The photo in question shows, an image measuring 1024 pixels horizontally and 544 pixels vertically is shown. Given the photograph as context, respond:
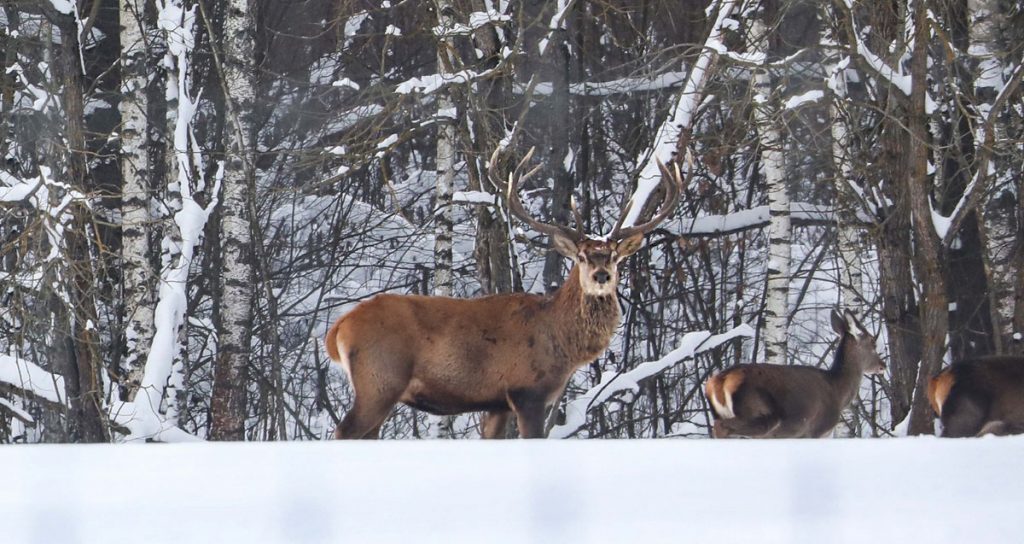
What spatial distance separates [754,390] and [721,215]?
641cm

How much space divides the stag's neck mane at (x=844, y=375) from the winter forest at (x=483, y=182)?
797mm

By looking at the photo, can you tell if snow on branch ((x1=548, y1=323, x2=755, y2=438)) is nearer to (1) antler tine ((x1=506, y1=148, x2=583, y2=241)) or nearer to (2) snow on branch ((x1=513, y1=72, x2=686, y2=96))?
(1) antler tine ((x1=506, y1=148, x2=583, y2=241))

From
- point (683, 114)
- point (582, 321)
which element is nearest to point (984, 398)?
point (582, 321)

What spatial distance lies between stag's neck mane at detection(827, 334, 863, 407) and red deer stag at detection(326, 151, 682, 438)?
144cm

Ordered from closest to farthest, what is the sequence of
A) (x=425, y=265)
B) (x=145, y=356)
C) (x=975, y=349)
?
(x=145, y=356), (x=975, y=349), (x=425, y=265)

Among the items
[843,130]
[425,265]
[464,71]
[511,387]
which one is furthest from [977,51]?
[425,265]

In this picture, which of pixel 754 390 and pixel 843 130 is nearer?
pixel 754 390

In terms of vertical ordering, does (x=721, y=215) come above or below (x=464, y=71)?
below

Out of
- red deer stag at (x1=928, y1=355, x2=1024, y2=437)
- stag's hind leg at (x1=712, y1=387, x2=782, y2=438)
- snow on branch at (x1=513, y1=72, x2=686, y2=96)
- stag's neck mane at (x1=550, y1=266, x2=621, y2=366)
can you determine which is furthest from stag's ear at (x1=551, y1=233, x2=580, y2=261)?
snow on branch at (x1=513, y1=72, x2=686, y2=96)

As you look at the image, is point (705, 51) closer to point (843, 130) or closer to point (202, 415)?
point (843, 130)

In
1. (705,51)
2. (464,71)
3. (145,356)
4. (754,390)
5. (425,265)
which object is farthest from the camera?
(425,265)

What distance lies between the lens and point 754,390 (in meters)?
7.52

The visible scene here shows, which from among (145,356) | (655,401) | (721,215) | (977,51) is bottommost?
(655,401)

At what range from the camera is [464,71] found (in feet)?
33.0
